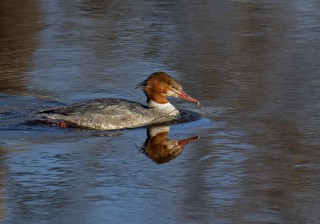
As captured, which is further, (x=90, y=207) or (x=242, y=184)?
(x=242, y=184)

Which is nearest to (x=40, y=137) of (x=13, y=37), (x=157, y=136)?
(x=157, y=136)

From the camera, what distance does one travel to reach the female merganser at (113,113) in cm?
1116

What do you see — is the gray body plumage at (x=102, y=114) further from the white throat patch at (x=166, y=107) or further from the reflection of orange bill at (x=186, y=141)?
the reflection of orange bill at (x=186, y=141)

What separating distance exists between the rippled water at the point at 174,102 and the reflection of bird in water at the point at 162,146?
0.12 ft

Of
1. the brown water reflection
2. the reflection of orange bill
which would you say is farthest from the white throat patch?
the brown water reflection

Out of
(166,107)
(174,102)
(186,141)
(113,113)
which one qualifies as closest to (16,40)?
(174,102)

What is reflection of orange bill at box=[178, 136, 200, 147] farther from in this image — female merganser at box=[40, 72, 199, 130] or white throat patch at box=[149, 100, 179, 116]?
white throat patch at box=[149, 100, 179, 116]

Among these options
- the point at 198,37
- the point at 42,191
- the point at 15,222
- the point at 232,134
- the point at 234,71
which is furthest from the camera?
the point at 198,37

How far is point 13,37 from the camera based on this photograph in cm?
1567

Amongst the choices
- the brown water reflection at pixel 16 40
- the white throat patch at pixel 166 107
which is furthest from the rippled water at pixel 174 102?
the white throat patch at pixel 166 107

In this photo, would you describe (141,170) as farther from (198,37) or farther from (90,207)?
(198,37)

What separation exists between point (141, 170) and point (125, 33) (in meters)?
6.75

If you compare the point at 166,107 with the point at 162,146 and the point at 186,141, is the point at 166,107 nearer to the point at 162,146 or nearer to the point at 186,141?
the point at 186,141

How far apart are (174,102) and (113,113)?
5.12ft
